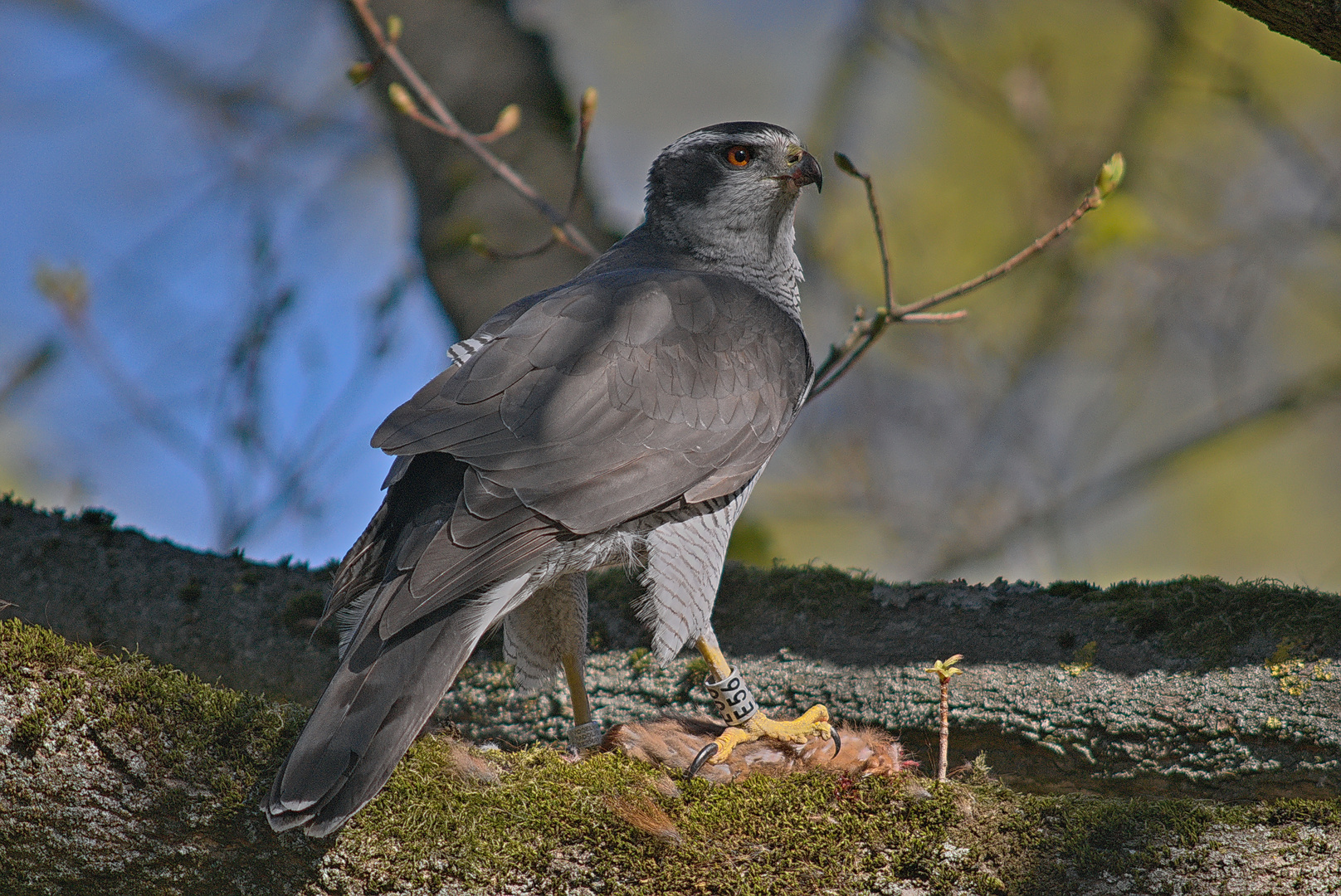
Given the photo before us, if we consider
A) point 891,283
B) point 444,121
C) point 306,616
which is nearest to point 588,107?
point 444,121

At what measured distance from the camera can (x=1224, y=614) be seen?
2969 mm

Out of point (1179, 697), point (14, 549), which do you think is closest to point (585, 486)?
point (1179, 697)

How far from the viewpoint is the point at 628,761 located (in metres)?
2.56

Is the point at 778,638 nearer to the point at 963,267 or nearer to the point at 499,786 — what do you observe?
the point at 499,786

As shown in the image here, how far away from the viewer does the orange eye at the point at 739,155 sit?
371 cm

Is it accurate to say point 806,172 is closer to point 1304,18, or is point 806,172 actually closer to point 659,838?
point 1304,18

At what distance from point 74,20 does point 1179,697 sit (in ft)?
22.8

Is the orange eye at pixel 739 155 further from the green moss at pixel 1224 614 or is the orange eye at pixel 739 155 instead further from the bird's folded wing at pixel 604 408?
the green moss at pixel 1224 614

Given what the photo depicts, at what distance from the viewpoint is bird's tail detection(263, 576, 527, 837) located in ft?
6.67

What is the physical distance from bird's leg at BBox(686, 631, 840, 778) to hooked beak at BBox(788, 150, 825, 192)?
1578mm

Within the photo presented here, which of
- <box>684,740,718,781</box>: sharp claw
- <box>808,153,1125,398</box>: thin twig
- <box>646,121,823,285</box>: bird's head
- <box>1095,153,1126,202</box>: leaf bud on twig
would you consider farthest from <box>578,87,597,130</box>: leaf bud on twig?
<box>684,740,718,781</box>: sharp claw

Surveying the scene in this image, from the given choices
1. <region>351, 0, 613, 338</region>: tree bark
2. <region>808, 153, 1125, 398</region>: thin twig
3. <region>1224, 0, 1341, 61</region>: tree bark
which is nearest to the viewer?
<region>1224, 0, 1341, 61</region>: tree bark

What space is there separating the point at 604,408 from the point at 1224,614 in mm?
1803

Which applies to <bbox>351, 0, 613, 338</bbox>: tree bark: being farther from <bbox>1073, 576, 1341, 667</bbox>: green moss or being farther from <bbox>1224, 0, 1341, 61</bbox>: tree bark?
<bbox>1224, 0, 1341, 61</bbox>: tree bark
